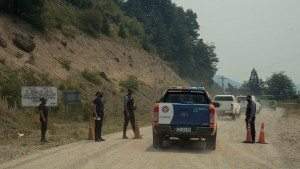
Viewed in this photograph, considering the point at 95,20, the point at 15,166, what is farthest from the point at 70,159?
the point at 95,20

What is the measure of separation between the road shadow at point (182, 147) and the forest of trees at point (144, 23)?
29185mm

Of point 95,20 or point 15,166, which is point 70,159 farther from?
point 95,20

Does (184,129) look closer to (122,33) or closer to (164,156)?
(164,156)

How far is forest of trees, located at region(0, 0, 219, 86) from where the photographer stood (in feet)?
147

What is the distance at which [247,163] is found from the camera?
1243 cm

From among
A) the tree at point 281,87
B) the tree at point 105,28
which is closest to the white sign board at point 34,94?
the tree at point 105,28

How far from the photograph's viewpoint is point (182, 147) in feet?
53.6

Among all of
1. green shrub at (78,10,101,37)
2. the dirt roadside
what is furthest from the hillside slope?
the dirt roadside

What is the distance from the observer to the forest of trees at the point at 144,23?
44906 millimetres

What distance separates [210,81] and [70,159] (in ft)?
352

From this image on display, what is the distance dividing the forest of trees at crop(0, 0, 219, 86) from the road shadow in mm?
29185

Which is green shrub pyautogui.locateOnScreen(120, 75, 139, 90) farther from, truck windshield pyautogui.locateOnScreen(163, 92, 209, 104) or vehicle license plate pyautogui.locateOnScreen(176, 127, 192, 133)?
vehicle license plate pyautogui.locateOnScreen(176, 127, 192, 133)

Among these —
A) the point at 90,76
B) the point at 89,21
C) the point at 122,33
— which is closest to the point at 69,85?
the point at 90,76

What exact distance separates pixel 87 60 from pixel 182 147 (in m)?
34.5
